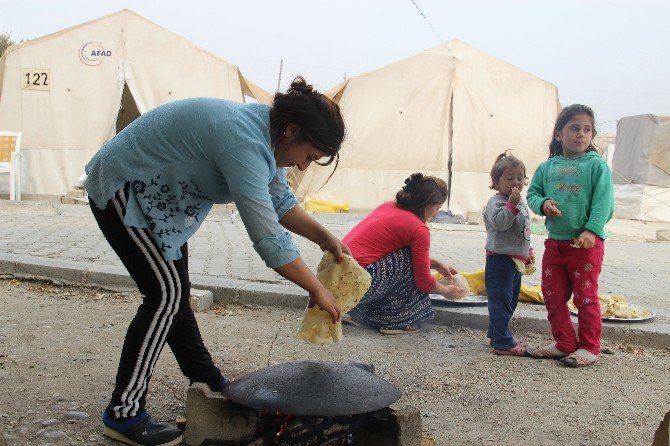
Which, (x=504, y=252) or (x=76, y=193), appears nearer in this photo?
(x=504, y=252)

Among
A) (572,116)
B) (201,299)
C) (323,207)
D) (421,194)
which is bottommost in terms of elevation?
(323,207)

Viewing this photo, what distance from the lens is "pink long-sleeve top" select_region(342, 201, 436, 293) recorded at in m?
4.18

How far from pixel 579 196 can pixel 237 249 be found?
4137 millimetres

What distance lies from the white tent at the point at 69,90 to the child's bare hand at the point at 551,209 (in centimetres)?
1099

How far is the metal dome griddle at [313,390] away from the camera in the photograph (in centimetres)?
212

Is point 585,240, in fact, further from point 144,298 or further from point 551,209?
point 144,298

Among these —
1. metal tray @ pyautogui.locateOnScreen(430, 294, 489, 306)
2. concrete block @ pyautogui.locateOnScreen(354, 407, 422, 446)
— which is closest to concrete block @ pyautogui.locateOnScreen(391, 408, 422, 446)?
concrete block @ pyautogui.locateOnScreen(354, 407, 422, 446)

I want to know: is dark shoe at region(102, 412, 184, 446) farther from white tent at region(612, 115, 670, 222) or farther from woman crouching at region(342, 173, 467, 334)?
white tent at region(612, 115, 670, 222)

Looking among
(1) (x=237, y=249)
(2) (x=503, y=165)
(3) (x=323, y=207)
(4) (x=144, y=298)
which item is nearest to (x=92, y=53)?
(3) (x=323, y=207)

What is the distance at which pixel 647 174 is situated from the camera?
16.1m

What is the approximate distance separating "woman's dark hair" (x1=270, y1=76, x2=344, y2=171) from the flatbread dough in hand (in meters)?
0.49

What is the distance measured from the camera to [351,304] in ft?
8.23

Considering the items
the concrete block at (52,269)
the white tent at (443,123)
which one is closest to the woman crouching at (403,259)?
the concrete block at (52,269)

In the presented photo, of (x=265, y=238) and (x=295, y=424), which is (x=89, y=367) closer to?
(x=295, y=424)
